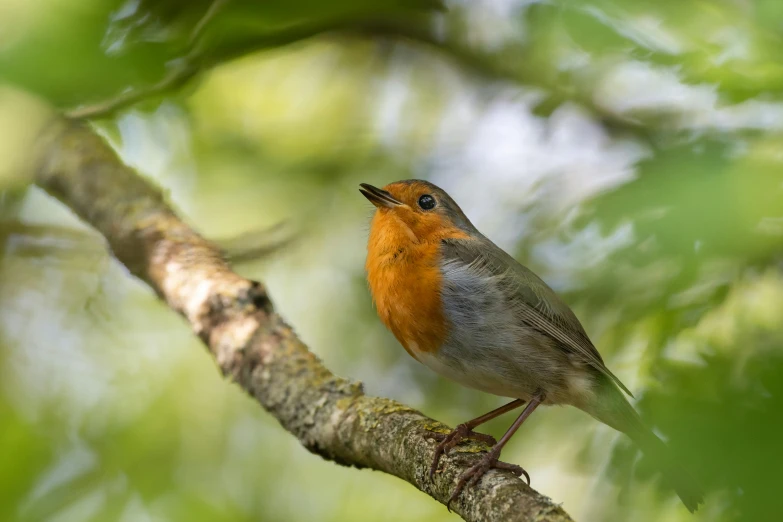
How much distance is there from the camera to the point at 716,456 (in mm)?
1185

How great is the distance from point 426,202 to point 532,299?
0.86 meters

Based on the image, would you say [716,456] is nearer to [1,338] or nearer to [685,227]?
[685,227]

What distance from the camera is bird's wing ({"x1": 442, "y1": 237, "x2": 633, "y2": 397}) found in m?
3.41

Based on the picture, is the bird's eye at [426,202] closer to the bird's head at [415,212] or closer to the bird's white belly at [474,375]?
the bird's head at [415,212]

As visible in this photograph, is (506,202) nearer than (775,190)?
No

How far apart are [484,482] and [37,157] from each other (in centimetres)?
302

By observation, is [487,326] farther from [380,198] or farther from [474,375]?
[380,198]

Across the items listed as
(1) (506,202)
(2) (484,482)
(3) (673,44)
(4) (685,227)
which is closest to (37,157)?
(1) (506,202)

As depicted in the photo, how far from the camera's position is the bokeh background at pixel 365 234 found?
1.43 m

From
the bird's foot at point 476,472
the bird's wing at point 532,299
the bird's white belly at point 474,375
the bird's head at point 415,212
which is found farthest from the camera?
the bird's head at point 415,212

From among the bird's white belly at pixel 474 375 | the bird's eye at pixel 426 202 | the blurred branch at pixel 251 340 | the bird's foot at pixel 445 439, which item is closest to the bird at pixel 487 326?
the bird's white belly at pixel 474 375

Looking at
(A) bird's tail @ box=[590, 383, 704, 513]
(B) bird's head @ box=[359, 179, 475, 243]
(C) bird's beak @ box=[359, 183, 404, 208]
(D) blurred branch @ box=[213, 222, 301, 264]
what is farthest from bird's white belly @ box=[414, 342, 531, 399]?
(A) bird's tail @ box=[590, 383, 704, 513]

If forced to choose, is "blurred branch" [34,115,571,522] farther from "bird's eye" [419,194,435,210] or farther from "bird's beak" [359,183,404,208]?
"bird's eye" [419,194,435,210]

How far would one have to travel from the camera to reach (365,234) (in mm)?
4367
